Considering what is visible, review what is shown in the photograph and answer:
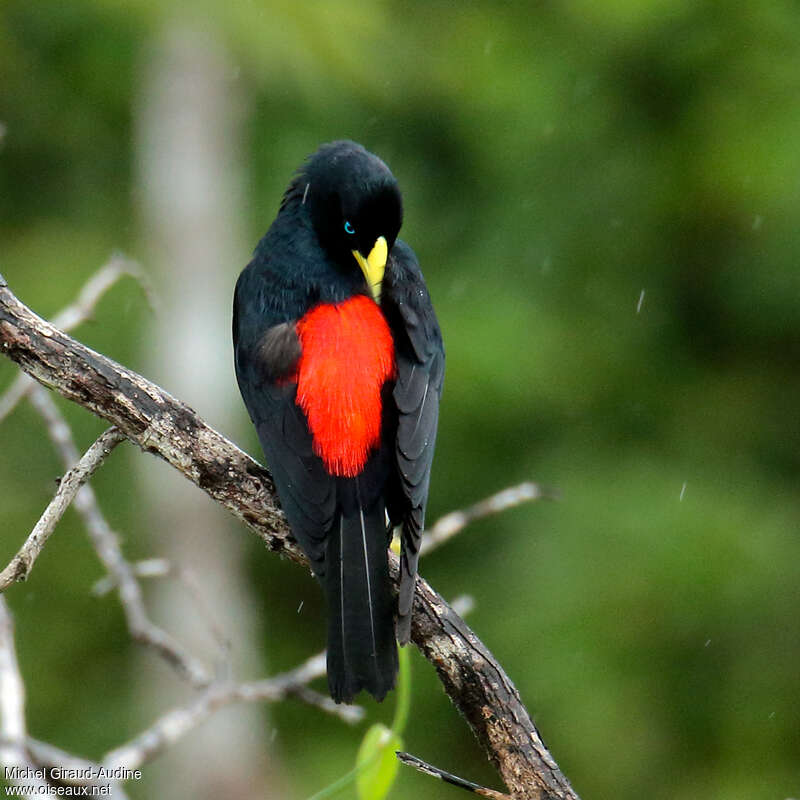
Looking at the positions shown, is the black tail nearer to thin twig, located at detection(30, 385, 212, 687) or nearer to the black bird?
the black bird

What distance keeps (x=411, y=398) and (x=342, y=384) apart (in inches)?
7.5

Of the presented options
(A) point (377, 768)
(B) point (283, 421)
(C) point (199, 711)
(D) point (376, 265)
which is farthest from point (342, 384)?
(A) point (377, 768)

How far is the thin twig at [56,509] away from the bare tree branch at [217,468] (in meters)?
0.09

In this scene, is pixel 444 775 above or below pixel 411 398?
below

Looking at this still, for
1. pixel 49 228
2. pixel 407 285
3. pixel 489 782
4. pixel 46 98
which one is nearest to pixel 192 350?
pixel 49 228

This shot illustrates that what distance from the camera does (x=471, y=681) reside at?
253cm

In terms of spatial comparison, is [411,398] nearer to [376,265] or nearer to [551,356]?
[376,265]

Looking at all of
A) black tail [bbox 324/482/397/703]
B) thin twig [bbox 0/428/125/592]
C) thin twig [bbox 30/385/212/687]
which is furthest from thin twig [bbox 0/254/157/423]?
black tail [bbox 324/482/397/703]

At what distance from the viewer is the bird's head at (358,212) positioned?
11.1 feet

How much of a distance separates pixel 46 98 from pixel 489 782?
514 centimetres

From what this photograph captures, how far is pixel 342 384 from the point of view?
305 centimetres

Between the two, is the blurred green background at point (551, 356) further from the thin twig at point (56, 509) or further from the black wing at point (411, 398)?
the thin twig at point (56, 509)

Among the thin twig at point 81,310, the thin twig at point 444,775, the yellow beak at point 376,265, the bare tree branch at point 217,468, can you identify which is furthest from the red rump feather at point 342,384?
the thin twig at point 444,775

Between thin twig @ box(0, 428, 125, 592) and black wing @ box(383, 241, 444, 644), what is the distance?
0.70 meters
